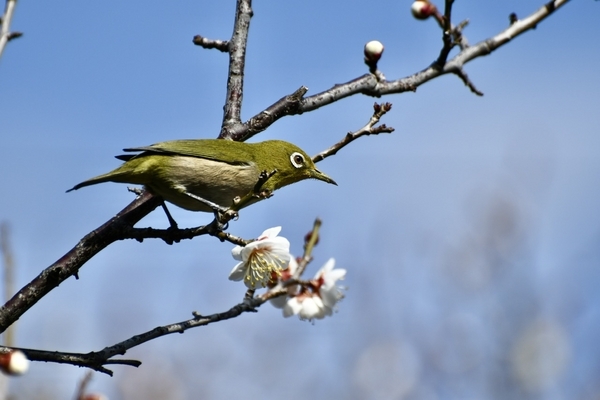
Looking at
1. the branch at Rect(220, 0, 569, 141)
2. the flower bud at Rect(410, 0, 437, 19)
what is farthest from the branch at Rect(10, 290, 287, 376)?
the flower bud at Rect(410, 0, 437, 19)

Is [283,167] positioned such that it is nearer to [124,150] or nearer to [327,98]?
[327,98]

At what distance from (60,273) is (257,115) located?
228 centimetres

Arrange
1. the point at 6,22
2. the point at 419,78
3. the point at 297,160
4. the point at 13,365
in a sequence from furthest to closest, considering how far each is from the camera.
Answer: the point at 297,160
the point at 419,78
the point at 6,22
the point at 13,365

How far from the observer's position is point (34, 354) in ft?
12.6

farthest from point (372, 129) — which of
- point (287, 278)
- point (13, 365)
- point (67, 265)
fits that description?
point (13, 365)

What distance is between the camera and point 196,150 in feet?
19.7

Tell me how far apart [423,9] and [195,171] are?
227 cm

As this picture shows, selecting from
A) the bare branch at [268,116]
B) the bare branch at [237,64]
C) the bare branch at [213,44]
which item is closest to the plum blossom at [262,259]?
the bare branch at [268,116]

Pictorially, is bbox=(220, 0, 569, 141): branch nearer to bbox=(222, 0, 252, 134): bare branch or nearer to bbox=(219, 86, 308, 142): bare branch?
bbox=(219, 86, 308, 142): bare branch

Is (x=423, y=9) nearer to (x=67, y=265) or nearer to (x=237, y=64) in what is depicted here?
(x=237, y=64)

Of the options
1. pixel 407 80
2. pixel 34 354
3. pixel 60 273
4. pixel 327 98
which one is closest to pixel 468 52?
pixel 407 80

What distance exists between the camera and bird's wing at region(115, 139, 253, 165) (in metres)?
5.89

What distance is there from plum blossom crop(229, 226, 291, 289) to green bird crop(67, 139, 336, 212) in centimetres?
87

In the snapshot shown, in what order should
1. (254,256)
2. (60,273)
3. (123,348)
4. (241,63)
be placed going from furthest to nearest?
(241,63) → (254,256) → (60,273) → (123,348)
